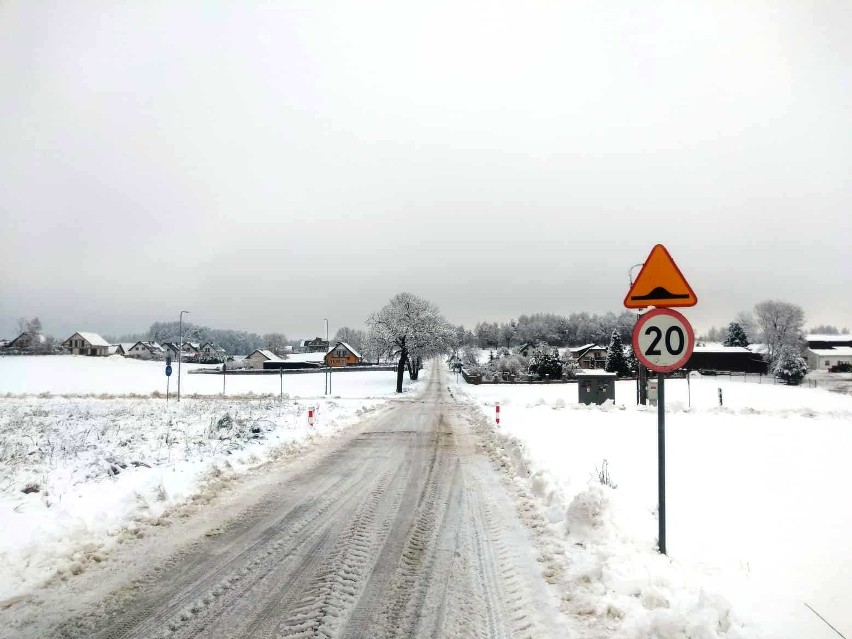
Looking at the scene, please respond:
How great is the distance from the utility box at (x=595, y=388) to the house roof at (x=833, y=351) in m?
82.6

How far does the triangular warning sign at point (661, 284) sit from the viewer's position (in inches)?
215

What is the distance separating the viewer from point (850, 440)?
1375cm

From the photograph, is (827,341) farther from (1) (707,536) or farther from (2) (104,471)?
(2) (104,471)

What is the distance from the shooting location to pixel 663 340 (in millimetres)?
5344

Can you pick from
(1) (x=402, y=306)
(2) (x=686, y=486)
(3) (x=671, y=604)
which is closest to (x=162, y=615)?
(3) (x=671, y=604)

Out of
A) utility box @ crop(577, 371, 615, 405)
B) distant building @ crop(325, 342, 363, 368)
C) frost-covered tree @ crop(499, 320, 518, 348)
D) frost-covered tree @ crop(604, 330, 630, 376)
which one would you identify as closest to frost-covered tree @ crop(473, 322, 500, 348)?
frost-covered tree @ crop(499, 320, 518, 348)

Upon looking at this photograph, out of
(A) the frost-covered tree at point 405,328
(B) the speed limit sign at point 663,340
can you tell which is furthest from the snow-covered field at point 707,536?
(A) the frost-covered tree at point 405,328

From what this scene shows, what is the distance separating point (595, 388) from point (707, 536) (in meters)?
23.1

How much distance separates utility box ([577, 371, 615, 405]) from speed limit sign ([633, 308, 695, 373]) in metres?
23.5

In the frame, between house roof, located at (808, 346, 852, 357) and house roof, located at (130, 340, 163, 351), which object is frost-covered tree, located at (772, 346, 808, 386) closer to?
house roof, located at (808, 346, 852, 357)

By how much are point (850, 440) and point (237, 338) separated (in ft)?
663

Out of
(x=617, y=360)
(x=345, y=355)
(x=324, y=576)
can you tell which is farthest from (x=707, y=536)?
(x=345, y=355)

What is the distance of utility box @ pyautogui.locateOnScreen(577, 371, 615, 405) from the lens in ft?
91.6

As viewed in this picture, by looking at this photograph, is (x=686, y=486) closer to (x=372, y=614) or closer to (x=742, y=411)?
(x=372, y=614)
